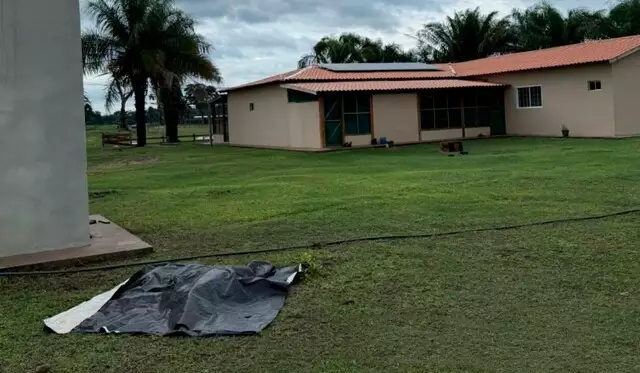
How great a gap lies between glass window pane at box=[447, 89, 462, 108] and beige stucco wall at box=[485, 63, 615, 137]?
2.12m

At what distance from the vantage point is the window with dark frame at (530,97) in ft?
85.0

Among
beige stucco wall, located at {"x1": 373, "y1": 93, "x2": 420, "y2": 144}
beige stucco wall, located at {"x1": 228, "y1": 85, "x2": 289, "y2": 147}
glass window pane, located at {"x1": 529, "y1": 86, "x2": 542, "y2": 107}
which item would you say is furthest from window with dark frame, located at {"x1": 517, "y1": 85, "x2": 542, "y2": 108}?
beige stucco wall, located at {"x1": 228, "y1": 85, "x2": 289, "y2": 147}

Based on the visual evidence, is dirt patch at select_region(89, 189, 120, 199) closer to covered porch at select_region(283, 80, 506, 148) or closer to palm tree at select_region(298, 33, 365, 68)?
covered porch at select_region(283, 80, 506, 148)

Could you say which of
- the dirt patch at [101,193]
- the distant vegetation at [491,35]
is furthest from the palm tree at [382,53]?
the dirt patch at [101,193]

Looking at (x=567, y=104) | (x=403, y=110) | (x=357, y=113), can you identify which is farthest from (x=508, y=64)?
(x=357, y=113)

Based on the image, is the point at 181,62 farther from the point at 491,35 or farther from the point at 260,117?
the point at 491,35

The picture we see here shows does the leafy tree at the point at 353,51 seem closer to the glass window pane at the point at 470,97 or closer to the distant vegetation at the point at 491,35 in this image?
the distant vegetation at the point at 491,35

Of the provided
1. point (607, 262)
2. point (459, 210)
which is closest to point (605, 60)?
point (459, 210)

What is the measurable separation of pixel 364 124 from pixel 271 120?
4558 mm

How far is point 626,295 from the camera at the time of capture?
15.3ft

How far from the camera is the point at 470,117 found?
89.8 feet

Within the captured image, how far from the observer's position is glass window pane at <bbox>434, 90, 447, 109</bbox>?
26.5 metres

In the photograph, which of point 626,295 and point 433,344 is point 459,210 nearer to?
point 626,295

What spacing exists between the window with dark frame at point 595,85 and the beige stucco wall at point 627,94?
0.64 meters
